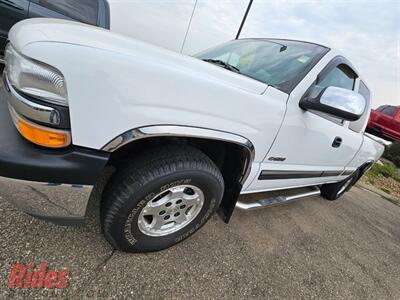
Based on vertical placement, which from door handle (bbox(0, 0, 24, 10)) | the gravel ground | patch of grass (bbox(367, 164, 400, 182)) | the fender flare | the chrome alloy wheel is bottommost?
the gravel ground

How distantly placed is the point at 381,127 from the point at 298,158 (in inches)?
Result: 375

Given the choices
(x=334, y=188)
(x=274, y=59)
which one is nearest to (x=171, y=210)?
(x=274, y=59)

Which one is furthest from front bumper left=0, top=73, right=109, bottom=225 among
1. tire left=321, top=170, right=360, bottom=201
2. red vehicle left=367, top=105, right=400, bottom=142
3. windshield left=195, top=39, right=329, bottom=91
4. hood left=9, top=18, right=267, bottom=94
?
red vehicle left=367, top=105, right=400, bottom=142

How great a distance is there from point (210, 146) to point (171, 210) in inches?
20.3

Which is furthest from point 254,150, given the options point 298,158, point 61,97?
point 61,97

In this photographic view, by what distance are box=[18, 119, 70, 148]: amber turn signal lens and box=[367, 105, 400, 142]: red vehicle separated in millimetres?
10855

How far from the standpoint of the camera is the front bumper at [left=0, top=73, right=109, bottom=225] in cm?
99

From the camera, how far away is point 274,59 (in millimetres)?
1939

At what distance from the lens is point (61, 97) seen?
96cm

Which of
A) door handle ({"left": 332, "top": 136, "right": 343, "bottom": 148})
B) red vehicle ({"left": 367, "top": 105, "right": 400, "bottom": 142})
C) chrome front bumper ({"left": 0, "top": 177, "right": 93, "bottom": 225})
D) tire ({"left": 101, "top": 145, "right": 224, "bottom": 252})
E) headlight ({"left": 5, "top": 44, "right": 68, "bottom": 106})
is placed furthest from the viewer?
red vehicle ({"left": 367, "top": 105, "right": 400, "bottom": 142})

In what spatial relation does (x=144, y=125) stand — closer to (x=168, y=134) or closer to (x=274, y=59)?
(x=168, y=134)

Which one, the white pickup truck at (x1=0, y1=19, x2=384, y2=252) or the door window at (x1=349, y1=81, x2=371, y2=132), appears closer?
the white pickup truck at (x1=0, y1=19, x2=384, y2=252)

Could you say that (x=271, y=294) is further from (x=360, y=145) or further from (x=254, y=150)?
(x=360, y=145)

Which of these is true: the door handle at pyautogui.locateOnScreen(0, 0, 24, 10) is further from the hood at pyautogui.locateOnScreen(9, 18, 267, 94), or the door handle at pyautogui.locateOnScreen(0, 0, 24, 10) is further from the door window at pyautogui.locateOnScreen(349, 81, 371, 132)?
the door window at pyautogui.locateOnScreen(349, 81, 371, 132)
